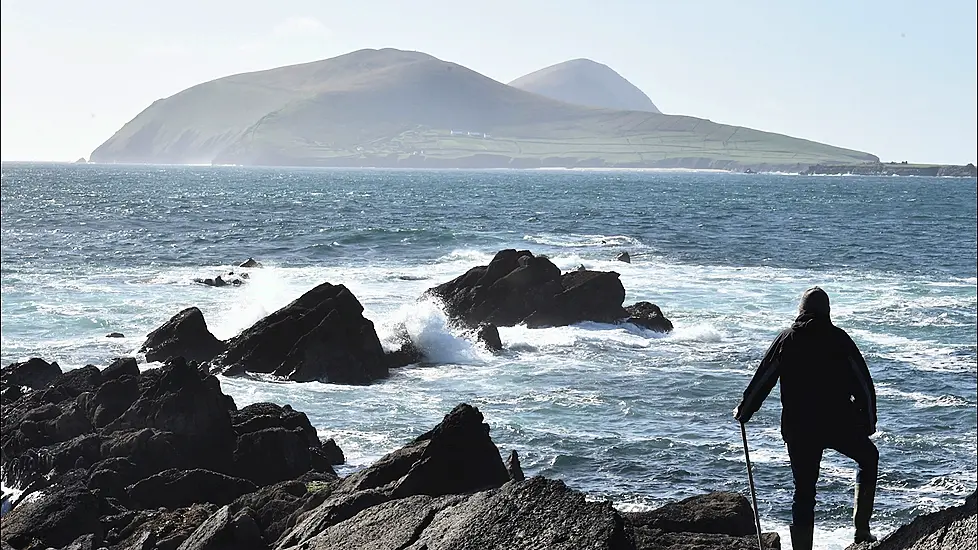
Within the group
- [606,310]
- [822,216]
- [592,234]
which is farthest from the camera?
[822,216]

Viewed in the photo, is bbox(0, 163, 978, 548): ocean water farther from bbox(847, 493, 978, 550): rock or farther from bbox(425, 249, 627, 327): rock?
bbox(847, 493, 978, 550): rock

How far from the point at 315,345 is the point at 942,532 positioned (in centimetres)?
1876

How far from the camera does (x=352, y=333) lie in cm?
2472

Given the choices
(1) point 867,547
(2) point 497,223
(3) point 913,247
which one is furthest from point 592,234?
(1) point 867,547

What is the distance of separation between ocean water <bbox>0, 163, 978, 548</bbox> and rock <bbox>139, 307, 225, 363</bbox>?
136cm

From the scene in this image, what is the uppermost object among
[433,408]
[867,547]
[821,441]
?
[821,441]

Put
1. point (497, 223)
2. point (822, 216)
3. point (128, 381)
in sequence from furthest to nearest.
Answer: point (822, 216)
point (497, 223)
point (128, 381)

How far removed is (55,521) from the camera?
37.9ft

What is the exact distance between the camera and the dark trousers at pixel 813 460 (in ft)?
23.3

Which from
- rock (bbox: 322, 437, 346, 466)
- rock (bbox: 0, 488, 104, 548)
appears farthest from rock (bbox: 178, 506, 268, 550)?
rock (bbox: 322, 437, 346, 466)

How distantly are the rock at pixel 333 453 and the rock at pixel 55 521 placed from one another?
16.9ft

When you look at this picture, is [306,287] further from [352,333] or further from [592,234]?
[592,234]

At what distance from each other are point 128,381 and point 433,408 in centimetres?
642

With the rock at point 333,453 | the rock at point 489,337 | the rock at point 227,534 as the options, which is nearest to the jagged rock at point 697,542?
the rock at point 227,534
